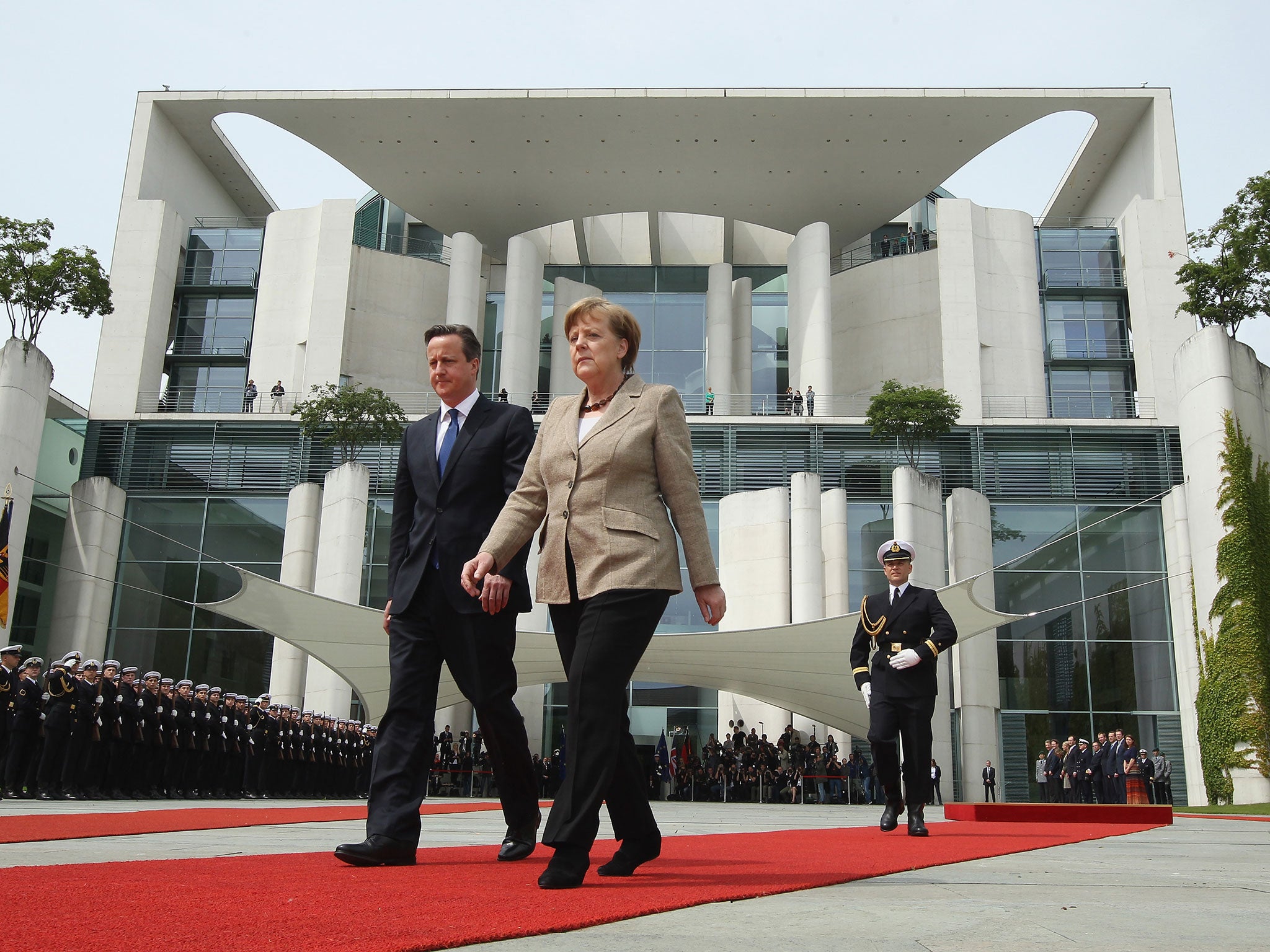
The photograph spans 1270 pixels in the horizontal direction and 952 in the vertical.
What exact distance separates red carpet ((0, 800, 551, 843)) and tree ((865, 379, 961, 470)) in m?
19.1

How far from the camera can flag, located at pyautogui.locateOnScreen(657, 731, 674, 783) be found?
81.5ft

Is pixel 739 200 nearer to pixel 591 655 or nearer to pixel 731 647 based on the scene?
pixel 731 647

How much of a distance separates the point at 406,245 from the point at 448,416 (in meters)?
33.2

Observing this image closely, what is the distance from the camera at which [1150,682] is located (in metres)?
25.8

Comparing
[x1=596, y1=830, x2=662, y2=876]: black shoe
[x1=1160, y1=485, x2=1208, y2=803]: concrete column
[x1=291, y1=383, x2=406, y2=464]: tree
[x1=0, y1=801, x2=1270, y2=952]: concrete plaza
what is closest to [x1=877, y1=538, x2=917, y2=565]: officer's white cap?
[x1=0, y1=801, x2=1270, y2=952]: concrete plaza

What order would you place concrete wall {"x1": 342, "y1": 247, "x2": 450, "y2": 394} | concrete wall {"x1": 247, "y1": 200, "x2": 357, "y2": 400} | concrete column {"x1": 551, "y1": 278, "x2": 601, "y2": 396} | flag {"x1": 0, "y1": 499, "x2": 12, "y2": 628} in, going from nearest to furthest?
flag {"x1": 0, "y1": 499, "x2": 12, "y2": 628}, concrete wall {"x1": 247, "y1": 200, "x2": 357, "y2": 400}, concrete wall {"x1": 342, "y1": 247, "x2": 450, "y2": 394}, concrete column {"x1": 551, "y1": 278, "x2": 601, "y2": 396}

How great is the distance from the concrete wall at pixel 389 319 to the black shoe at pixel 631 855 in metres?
30.5

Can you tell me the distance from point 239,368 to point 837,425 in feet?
57.9

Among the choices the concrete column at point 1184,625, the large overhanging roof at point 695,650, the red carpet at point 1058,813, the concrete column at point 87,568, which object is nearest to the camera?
the red carpet at point 1058,813

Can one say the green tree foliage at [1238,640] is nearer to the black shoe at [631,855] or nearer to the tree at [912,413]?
the tree at [912,413]

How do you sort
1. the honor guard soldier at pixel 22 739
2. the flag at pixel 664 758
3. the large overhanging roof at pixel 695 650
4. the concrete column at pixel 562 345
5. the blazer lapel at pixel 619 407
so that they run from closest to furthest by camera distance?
the blazer lapel at pixel 619 407 → the honor guard soldier at pixel 22 739 → the large overhanging roof at pixel 695 650 → the flag at pixel 664 758 → the concrete column at pixel 562 345

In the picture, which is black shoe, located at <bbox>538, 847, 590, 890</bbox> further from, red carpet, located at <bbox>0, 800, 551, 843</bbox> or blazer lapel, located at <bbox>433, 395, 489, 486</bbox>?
red carpet, located at <bbox>0, 800, 551, 843</bbox>

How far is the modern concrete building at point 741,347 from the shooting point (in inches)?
1039

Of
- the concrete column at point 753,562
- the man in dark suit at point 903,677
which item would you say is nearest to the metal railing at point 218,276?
the concrete column at point 753,562
